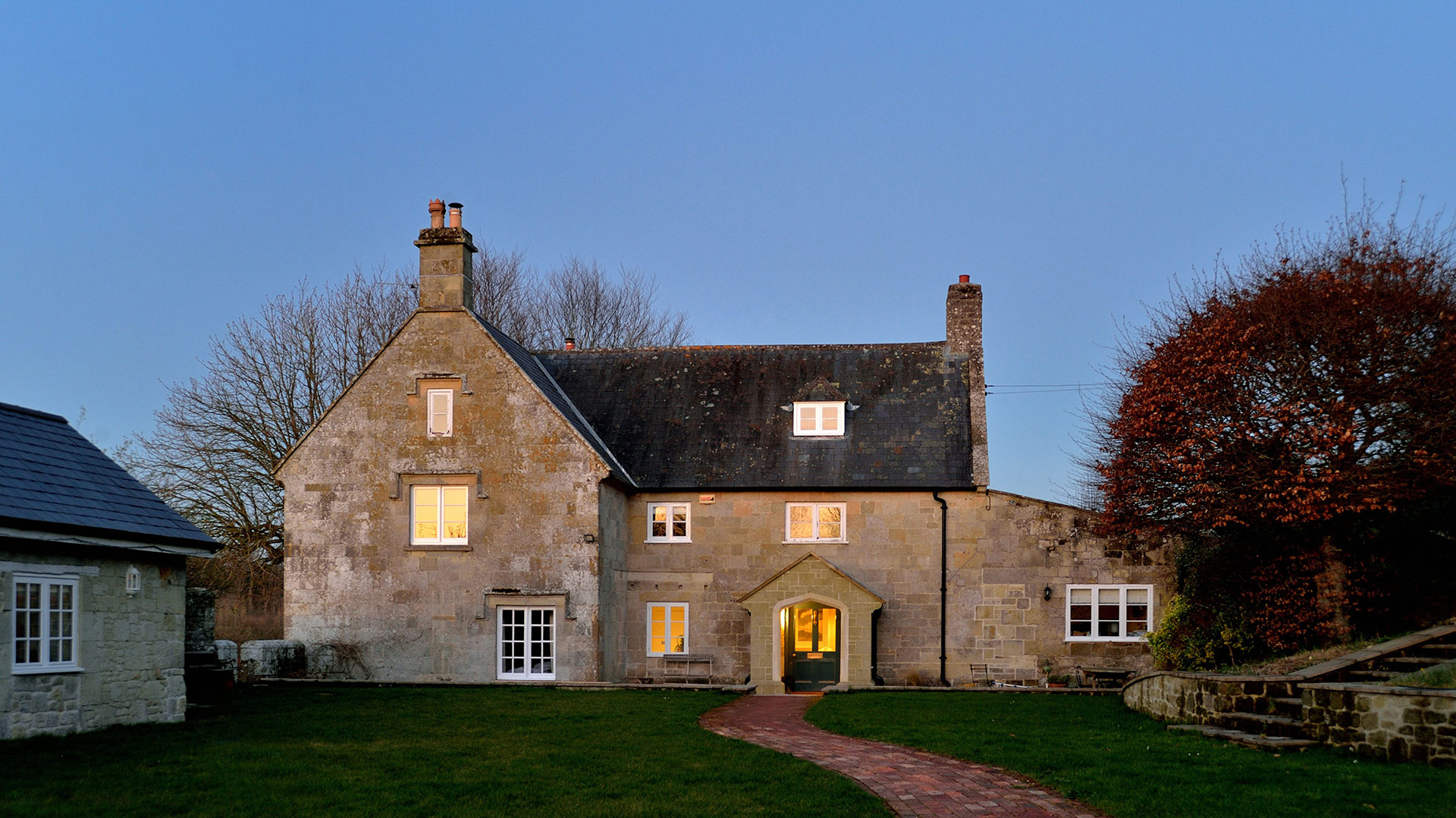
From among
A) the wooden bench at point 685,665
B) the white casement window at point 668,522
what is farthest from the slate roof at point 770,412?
the wooden bench at point 685,665

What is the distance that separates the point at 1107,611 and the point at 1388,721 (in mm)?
14233

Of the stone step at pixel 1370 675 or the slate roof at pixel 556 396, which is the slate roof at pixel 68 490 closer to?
the slate roof at pixel 556 396

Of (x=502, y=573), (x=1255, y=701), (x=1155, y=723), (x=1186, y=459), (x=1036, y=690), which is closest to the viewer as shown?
(x=1255, y=701)

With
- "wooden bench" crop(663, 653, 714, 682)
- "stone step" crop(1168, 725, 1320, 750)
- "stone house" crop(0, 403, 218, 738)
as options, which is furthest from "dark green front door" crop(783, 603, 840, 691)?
"stone house" crop(0, 403, 218, 738)

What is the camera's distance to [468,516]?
1057 inches

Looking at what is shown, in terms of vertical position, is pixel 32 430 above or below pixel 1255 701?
above

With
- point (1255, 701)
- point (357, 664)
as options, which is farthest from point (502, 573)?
point (1255, 701)

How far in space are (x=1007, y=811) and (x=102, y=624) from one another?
13122 millimetres

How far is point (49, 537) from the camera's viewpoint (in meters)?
16.1

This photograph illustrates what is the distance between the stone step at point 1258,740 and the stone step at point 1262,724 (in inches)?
4.8

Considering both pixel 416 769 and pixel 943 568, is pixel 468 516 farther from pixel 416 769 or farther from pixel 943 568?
pixel 416 769

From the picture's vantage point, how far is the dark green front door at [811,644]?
27.0m

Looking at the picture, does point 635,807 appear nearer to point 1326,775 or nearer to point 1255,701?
point 1326,775

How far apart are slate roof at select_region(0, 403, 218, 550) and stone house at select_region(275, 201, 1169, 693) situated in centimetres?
724
